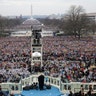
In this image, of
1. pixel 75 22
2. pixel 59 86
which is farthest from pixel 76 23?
pixel 59 86

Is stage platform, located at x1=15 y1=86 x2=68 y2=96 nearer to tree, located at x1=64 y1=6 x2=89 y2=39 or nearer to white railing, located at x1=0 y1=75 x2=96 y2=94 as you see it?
white railing, located at x1=0 y1=75 x2=96 y2=94

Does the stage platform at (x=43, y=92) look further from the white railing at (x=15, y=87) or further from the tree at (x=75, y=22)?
the tree at (x=75, y=22)

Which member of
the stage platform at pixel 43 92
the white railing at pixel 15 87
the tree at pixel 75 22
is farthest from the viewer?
the tree at pixel 75 22

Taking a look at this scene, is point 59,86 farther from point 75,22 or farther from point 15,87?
point 75,22

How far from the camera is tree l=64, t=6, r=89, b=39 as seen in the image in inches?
3233

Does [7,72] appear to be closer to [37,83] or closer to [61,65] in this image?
[37,83]

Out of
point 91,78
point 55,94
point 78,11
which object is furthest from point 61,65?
point 78,11

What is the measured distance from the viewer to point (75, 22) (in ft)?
275

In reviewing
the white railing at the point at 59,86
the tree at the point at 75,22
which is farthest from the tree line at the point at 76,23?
the white railing at the point at 59,86

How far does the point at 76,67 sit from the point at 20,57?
10.1 metres

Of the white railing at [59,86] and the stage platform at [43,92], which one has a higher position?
the white railing at [59,86]

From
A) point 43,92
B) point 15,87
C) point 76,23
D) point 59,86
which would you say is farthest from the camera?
point 76,23

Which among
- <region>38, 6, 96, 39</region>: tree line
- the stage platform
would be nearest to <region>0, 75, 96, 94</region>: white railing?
the stage platform

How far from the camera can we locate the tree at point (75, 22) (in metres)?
82.1
